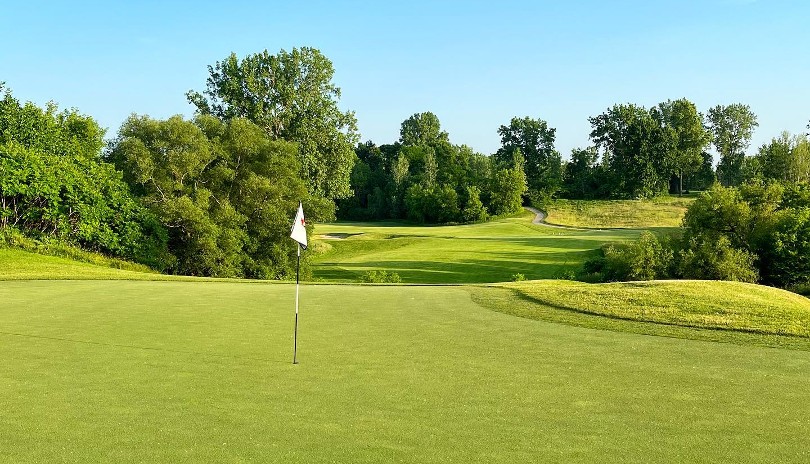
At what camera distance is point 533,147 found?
119m

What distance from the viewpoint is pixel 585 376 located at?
8.45m

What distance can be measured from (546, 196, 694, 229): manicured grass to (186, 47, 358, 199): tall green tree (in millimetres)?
43399

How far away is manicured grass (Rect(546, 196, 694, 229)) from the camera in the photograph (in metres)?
79.1

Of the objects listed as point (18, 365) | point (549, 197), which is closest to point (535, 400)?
point (18, 365)

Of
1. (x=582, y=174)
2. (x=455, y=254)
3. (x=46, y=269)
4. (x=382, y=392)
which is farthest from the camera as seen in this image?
(x=582, y=174)

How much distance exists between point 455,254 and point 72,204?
96.7ft

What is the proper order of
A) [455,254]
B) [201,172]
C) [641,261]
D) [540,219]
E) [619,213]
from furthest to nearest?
[540,219], [619,213], [455,254], [201,172], [641,261]

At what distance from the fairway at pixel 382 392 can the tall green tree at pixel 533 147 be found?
102m

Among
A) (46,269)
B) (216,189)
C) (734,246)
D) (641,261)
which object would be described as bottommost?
(46,269)

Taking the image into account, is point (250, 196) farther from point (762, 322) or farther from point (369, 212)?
point (369, 212)

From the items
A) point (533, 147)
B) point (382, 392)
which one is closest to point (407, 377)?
point (382, 392)

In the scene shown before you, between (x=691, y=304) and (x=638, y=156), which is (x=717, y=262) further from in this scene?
(x=638, y=156)

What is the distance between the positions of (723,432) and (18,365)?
916cm

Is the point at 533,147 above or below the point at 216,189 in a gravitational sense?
above
